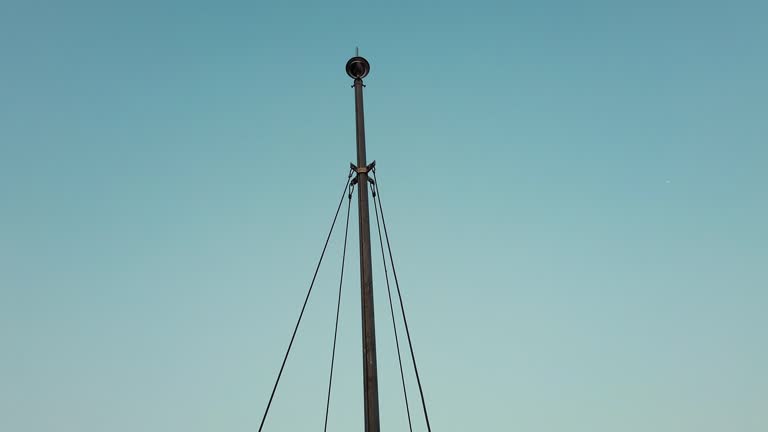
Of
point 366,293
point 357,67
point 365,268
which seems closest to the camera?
point 366,293

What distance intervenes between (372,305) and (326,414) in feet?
20.3

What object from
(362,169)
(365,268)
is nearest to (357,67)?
(362,169)

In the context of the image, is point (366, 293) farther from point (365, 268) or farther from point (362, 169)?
point (362, 169)

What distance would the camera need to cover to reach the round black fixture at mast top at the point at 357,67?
12914 millimetres

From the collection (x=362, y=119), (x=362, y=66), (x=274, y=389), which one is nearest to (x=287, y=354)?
(x=274, y=389)

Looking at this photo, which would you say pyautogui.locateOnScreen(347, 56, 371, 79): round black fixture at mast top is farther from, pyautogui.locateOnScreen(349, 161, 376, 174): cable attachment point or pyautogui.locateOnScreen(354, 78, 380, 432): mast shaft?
pyautogui.locateOnScreen(349, 161, 376, 174): cable attachment point

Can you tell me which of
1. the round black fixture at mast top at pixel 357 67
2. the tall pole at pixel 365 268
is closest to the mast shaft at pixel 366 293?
the tall pole at pixel 365 268

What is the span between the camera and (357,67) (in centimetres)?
1298

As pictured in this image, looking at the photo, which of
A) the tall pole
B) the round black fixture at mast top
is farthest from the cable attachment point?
the round black fixture at mast top

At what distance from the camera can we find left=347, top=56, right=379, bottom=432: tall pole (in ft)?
31.8

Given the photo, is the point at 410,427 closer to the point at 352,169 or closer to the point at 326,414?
the point at 326,414

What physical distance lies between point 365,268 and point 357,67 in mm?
4964

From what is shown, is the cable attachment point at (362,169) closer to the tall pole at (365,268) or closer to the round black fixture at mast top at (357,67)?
the tall pole at (365,268)

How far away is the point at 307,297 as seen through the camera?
13555 millimetres
